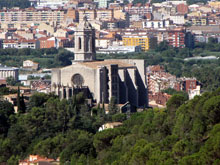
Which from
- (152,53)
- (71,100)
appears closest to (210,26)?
(152,53)

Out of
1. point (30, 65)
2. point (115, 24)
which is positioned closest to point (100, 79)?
point (30, 65)

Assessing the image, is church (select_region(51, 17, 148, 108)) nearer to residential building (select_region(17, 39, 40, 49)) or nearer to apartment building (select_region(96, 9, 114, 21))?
residential building (select_region(17, 39, 40, 49))

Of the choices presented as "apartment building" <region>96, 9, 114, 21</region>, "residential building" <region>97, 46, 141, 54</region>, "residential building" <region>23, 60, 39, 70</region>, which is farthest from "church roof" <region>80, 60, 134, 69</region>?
"apartment building" <region>96, 9, 114, 21</region>

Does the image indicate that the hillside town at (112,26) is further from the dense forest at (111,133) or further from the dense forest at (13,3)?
the dense forest at (111,133)

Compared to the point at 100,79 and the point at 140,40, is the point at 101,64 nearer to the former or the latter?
the point at 100,79

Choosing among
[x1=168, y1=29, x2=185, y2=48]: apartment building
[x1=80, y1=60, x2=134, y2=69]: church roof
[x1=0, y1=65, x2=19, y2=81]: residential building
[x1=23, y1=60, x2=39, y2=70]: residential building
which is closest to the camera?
[x1=80, y1=60, x2=134, y2=69]: church roof

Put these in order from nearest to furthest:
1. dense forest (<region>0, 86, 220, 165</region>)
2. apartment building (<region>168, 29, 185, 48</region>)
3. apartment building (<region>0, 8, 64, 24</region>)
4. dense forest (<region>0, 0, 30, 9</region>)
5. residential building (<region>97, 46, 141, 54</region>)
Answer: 1. dense forest (<region>0, 86, 220, 165</region>)
2. residential building (<region>97, 46, 141, 54</region>)
3. apartment building (<region>168, 29, 185, 48</region>)
4. apartment building (<region>0, 8, 64, 24</region>)
5. dense forest (<region>0, 0, 30, 9</region>)
